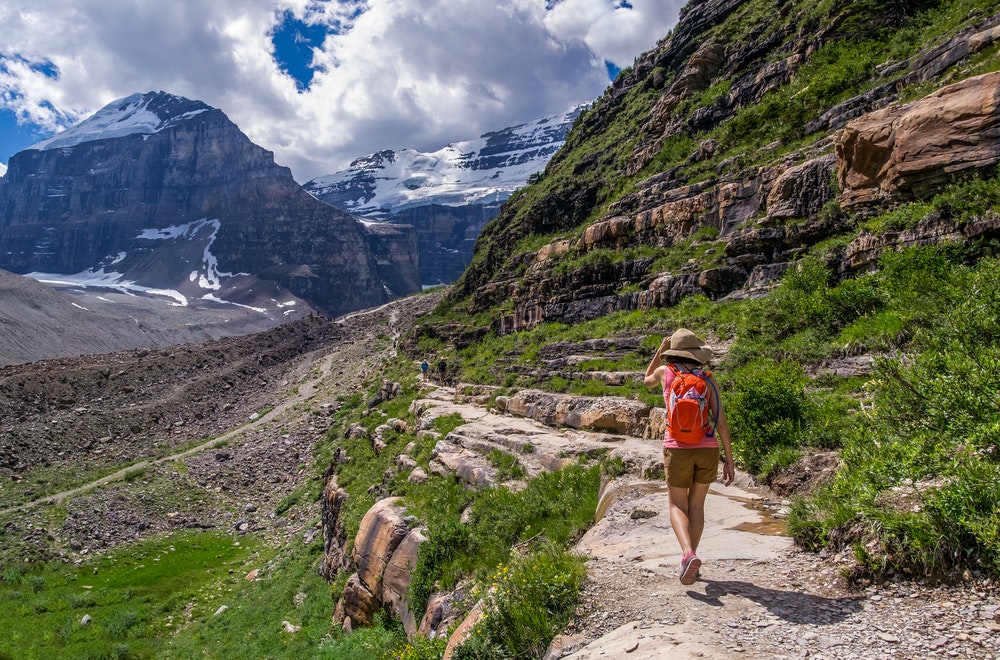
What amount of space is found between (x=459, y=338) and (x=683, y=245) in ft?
63.1

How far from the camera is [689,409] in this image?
4.79 meters

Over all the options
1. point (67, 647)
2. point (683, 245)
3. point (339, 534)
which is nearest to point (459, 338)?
point (683, 245)

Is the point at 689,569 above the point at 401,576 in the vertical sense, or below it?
above

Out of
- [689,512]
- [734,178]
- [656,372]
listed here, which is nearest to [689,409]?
[656,372]

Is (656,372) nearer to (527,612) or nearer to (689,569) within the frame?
(689,569)

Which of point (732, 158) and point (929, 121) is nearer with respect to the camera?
point (929, 121)

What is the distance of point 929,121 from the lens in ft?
37.1

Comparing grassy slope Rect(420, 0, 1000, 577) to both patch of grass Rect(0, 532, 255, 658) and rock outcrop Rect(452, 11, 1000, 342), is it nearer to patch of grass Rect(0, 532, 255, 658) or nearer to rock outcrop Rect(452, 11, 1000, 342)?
rock outcrop Rect(452, 11, 1000, 342)

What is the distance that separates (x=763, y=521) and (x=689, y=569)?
2138mm

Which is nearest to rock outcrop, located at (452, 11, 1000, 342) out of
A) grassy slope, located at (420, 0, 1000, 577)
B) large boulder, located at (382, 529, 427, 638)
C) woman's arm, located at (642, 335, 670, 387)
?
grassy slope, located at (420, 0, 1000, 577)

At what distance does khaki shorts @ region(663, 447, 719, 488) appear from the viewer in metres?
4.80

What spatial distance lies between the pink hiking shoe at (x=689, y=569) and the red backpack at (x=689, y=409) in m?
1.01

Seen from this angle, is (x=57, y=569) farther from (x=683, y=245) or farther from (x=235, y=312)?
(x=235, y=312)

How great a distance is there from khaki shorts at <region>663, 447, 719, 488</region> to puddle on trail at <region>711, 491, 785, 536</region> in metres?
1.26
